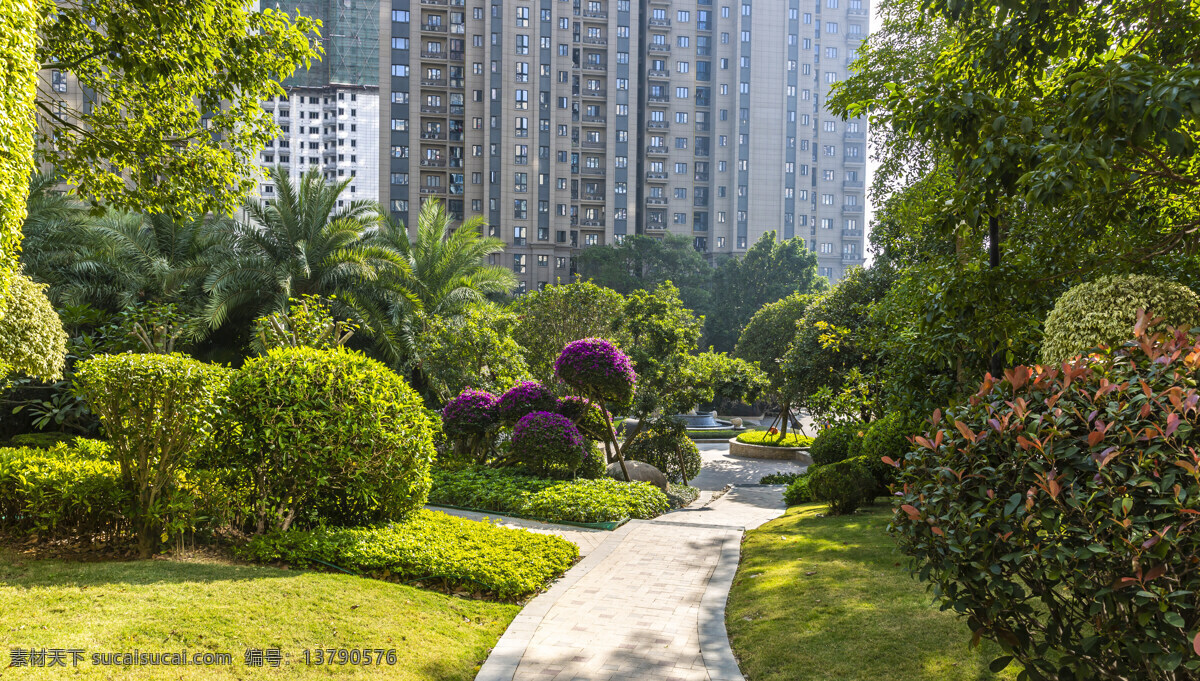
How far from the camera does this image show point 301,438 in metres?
6.97

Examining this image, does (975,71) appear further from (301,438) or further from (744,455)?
(744,455)

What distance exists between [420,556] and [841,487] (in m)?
6.97

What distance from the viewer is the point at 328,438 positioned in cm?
713

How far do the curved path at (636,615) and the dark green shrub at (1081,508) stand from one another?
203cm

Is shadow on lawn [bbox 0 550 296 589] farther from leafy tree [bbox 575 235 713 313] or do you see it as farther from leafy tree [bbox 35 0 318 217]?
leafy tree [bbox 575 235 713 313]

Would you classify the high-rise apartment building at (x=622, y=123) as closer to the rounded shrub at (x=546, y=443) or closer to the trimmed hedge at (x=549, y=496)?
the rounded shrub at (x=546, y=443)

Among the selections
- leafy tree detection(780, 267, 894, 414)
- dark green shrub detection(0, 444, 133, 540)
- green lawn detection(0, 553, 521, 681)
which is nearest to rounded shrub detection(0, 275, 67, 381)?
dark green shrub detection(0, 444, 133, 540)

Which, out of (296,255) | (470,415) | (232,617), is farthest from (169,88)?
(296,255)

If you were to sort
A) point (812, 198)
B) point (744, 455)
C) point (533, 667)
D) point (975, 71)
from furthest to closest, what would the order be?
1. point (812, 198)
2. point (744, 455)
3. point (975, 71)
4. point (533, 667)

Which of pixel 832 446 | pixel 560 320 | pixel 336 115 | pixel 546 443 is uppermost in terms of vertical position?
pixel 336 115

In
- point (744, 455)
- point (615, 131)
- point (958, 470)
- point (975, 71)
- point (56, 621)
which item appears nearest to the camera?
point (958, 470)

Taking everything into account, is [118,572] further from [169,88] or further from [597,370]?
[597,370]

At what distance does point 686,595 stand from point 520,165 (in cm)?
5422

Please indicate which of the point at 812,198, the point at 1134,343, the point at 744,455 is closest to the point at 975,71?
the point at 1134,343
